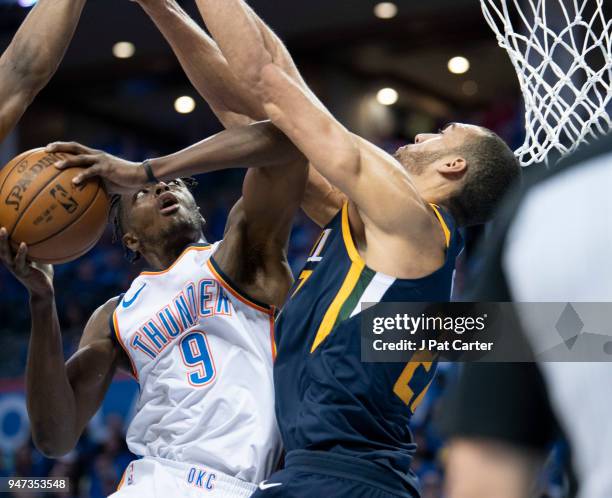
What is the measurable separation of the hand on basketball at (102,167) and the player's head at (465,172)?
828mm

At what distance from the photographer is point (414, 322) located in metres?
2.66

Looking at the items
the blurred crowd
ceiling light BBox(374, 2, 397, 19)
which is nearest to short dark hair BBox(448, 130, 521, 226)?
the blurred crowd

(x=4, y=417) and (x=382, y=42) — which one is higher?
(x=382, y=42)

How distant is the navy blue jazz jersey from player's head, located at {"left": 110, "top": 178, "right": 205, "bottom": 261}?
878 mm

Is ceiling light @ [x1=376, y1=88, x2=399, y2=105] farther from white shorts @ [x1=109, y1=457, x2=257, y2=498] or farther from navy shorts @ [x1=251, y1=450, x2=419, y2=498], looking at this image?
navy shorts @ [x1=251, y1=450, x2=419, y2=498]

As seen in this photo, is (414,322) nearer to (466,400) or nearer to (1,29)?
(466,400)

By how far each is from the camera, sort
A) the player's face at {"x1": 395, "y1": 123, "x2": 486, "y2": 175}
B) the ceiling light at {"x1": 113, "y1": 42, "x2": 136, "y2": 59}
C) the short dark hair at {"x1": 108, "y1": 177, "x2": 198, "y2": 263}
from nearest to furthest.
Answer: the player's face at {"x1": 395, "y1": 123, "x2": 486, "y2": 175} → the short dark hair at {"x1": 108, "y1": 177, "x2": 198, "y2": 263} → the ceiling light at {"x1": 113, "y1": 42, "x2": 136, "y2": 59}

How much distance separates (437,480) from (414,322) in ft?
15.2

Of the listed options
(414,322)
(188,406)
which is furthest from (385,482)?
(188,406)

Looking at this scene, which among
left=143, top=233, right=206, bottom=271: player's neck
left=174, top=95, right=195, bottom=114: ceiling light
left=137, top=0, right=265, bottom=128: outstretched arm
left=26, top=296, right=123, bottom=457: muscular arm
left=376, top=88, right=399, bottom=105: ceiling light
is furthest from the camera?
left=174, top=95, right=195, bottom=114: ceiling light

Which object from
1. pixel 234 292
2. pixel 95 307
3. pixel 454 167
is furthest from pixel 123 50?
pixel 454 167

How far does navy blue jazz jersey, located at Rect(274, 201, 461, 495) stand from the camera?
2.54 m

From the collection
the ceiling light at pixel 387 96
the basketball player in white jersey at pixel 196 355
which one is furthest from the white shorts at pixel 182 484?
the ceiling light at pixel 387 96

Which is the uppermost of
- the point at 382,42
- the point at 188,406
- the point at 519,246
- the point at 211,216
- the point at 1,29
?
the point at 519,246
